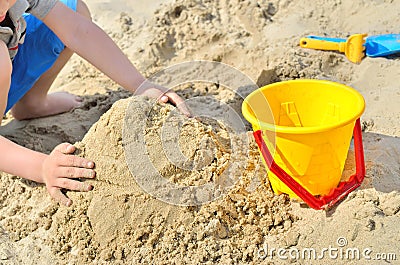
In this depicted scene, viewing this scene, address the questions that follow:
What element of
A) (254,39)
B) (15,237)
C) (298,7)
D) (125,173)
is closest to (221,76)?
(254,39)

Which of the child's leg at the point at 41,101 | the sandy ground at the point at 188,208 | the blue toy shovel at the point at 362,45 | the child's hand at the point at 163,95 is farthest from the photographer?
the blue toy shovel at the point at 362,45

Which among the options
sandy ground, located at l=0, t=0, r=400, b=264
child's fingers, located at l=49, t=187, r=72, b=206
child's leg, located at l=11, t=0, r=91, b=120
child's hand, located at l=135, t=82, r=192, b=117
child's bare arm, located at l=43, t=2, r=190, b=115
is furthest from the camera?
child's leg, located at l=11, t=0, r=91, b=120

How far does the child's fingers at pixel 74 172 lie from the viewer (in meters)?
1.67

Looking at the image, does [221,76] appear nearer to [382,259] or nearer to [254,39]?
[254,39]

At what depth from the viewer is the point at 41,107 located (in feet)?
7.63

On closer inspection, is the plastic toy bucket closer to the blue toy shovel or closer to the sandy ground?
the sandy ground

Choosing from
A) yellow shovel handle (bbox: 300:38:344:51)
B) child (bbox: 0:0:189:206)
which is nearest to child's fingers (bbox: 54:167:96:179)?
child (bbox: 0:0:189:206)

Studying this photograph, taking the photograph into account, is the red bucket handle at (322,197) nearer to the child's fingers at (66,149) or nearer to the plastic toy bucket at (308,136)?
the plastic toy bucket at (308,136)

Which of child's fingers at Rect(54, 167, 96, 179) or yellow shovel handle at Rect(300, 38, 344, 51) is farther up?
child's fingers at Rect(54, 167, 96, 179)

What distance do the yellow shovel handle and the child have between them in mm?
840

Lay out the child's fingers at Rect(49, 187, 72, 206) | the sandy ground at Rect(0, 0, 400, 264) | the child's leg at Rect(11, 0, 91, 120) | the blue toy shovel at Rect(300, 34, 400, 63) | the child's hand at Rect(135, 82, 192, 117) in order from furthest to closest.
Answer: the blue toy shovel at Rect(300, 34, 400, 63) < the child's leg at Rect(11, 0, 91, 120) < the child's hand at Rect(135, 82, 192, 117) < the child's fingers at Rect(49, 187, 72, 206) < the sandy ground at Rect(0, 0, 400, 264)

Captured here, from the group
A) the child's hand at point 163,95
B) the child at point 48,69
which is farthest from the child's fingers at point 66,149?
the child's hand at point 163,95

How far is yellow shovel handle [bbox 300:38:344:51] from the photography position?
2.49 m

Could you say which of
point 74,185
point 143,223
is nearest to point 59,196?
point 74,185
